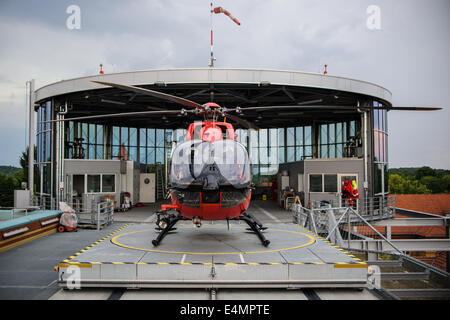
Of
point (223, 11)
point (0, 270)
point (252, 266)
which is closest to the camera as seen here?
point (252, 266)

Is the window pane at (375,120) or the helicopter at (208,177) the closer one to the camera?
the helicopter at (208,177)

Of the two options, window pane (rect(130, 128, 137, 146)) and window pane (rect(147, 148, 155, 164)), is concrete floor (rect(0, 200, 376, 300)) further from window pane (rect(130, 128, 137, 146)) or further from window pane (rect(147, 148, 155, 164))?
window pane (rect(147, 148, 155, 164))

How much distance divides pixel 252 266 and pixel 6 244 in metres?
7.12

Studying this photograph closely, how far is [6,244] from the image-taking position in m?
8.17

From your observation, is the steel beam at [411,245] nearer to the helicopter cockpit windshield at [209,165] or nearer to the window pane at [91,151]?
the helicopter cockpit windshield at [209,165]

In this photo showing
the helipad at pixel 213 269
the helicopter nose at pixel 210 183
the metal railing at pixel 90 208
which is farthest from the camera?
the metal railing at pixel 90 208

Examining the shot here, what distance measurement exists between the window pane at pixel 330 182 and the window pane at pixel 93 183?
12291 mm

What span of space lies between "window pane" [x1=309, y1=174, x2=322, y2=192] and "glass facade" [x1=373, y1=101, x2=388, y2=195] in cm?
309

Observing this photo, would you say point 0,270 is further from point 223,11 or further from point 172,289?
point 223,11

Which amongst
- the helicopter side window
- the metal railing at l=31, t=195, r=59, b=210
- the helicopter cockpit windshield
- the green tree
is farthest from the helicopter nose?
the green tree

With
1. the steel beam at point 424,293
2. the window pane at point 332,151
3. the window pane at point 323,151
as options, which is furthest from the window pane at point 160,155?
the steel beam at point 424,293

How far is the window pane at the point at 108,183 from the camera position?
16.4 meters
